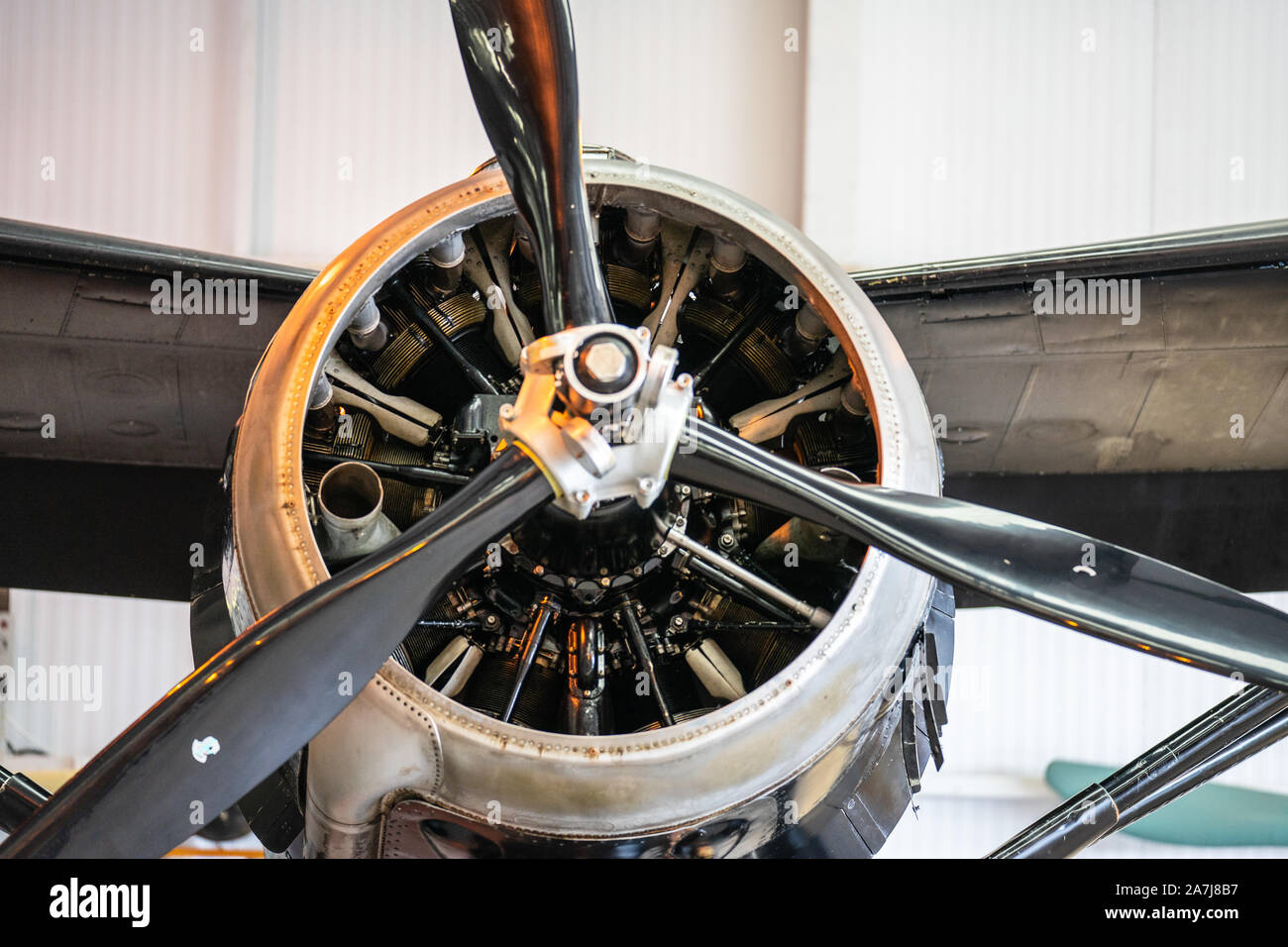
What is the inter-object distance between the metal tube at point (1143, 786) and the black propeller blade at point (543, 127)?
6.85 ft

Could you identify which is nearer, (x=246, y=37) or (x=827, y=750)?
(x=827, y=750)

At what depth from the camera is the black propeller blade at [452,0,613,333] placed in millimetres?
2248

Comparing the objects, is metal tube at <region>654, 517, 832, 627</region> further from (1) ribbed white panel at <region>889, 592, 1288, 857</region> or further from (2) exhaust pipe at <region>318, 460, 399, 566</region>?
(1) ribbed white panel at <region>889, 592, 1288, 857</region>

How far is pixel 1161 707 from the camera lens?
8.64 m

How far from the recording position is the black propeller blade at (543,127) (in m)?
2.25

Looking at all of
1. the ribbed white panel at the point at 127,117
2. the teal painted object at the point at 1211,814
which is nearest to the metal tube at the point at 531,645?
the ribbed white panel at the point at 127,117

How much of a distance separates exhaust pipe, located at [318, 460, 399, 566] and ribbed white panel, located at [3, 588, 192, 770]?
712cm

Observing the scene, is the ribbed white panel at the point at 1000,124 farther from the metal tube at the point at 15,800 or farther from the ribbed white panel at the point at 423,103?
the metal tube at the point at 15,800

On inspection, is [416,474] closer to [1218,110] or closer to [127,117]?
[127,117]
